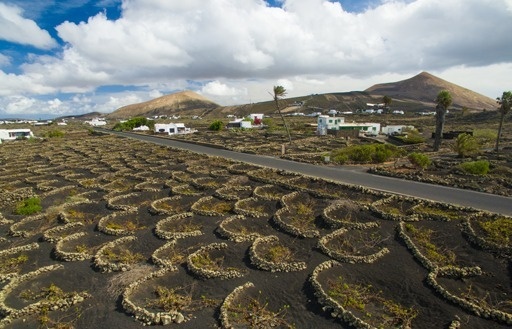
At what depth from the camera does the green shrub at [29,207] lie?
1099 inches

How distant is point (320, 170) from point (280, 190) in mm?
10905

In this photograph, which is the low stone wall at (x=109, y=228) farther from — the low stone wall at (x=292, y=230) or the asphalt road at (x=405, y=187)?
the asphalt road at (x=405, y=187)

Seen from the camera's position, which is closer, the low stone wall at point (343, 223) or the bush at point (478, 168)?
the low stone wall at point (343, 223)

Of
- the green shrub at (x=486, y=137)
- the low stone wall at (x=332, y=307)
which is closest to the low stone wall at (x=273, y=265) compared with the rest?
the low stone wall at (x=332, y=307)

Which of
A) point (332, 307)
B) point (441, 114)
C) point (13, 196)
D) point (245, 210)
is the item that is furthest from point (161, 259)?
point (441, 114)

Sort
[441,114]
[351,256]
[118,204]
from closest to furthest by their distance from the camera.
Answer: [351,256] < [118,204] < [441,114]

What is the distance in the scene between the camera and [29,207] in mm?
28453

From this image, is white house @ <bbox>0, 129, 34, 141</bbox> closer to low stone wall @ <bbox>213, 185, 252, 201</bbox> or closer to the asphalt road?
the asphalt road

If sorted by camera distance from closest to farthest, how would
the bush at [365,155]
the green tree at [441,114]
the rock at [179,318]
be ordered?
1. the rock at [179,318]
2. the bush at [365,155]
3. the green tree at [441,114]

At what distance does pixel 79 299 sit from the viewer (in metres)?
15.4

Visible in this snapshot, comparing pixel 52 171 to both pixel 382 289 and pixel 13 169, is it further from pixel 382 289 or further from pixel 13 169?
pixel 382 289

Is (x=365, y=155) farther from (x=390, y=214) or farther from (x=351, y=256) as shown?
(x=351, y=256)

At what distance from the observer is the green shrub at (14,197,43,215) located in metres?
27.9

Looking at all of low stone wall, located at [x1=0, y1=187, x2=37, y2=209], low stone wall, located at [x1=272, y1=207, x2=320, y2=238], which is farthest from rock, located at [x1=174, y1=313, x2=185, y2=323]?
low stone wall, located at [x1=0, y1=187, x2=37, y2=209]
